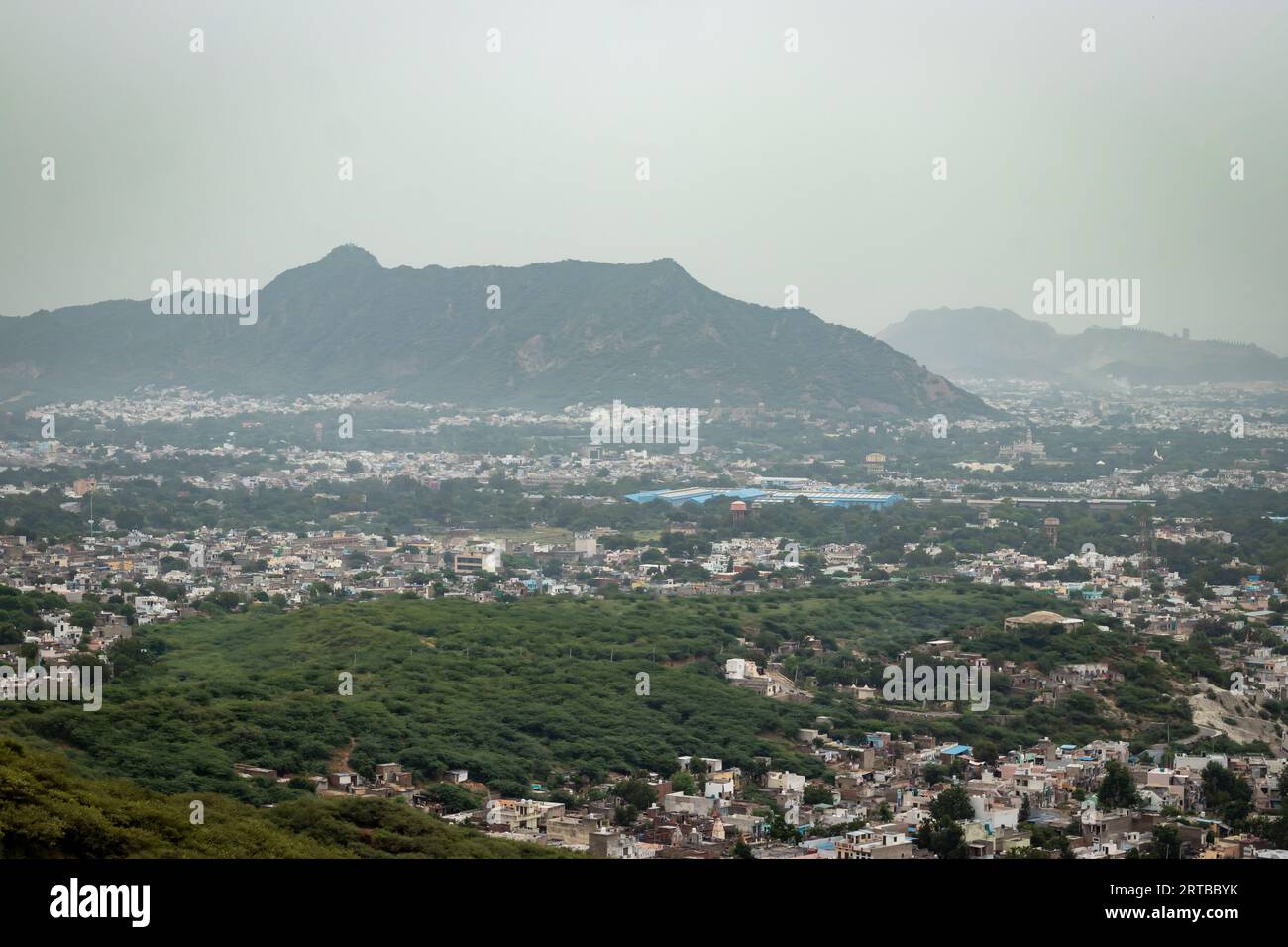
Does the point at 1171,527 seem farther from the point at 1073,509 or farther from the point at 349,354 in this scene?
the point at 349,354

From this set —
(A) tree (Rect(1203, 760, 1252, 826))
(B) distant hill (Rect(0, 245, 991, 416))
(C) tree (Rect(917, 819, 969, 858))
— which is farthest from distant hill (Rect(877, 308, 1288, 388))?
(C) tree (Rect(917, 819, 969, 858))

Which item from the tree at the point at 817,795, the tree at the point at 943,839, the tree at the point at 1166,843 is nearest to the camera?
the tree at the point at 1166,843

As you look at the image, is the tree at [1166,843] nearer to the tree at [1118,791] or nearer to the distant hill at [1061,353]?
the tree at [1118,791]

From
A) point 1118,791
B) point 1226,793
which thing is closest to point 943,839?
point 1118,791

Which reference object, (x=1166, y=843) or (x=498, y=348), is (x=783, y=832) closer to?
(x=1166, y=843)

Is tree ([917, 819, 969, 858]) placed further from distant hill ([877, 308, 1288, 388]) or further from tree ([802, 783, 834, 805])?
distant hill ([877, 308, 1288, 388])

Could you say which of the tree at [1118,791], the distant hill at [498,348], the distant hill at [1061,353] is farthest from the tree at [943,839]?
the distant hill at [1061,353]
